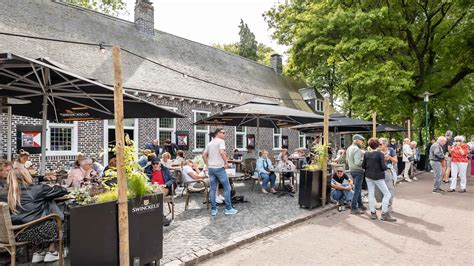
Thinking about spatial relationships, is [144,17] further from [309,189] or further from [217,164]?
[309,189]

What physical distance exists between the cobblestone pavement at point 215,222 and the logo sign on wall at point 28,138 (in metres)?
5.99

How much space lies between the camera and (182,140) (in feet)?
52.2

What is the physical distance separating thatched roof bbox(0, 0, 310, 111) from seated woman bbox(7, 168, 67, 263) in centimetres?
869

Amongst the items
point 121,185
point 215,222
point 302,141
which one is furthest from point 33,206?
point 302,141

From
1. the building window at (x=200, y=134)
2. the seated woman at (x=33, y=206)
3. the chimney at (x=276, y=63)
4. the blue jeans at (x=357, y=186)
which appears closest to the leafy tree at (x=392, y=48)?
the building window at (x=200, y=134)

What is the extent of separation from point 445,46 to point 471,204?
462 inches

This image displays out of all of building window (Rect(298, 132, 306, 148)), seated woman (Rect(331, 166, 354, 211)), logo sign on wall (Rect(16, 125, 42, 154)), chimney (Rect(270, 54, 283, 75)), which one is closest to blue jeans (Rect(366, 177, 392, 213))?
seated woman (Rect(331, 166, 354, 211))

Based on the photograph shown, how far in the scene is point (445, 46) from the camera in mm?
16469

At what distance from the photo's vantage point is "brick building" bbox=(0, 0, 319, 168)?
39.8 feet

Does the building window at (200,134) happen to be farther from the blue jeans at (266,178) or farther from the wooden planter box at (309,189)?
the wooden planter box at (309,189)

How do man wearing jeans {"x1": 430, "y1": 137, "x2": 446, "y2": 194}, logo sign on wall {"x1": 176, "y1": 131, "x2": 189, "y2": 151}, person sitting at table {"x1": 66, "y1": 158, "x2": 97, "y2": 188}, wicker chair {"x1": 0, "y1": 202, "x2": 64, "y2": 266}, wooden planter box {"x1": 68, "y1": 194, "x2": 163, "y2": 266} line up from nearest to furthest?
wooden planter box {"x1": 68, "y1": 194, "x2": 163, "y2": 266} → wicker chair {"x1": 0, "y1": 202, "x2": 64, "y2": 266} → person sitting at table {"x1": 66, "y1": 158, "x2": 97, "y2": 188} → man wearing jeans {"x1": 430, "y1": 137, "x2": 446, "y2": 194} → logo sign on wall {"x1": 176, "y1": 131, "x2": 189, "y2": 151}

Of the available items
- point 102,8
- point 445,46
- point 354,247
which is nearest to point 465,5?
point 445,46

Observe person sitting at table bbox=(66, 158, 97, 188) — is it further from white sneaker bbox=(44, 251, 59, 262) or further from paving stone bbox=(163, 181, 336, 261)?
white sneaker bbox=(44, 251, 59, 262)

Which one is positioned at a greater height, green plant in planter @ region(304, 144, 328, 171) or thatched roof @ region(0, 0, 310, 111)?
thatched roof @ region(0, 0, 310, 111)
